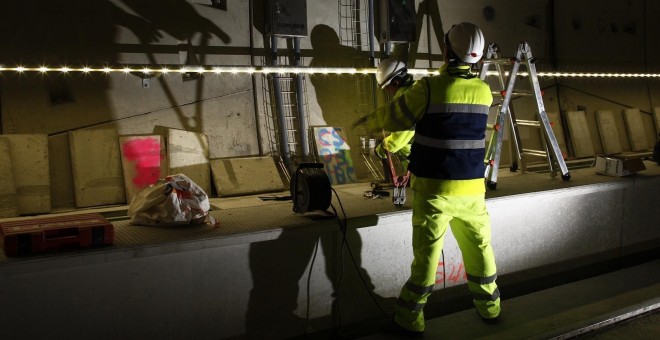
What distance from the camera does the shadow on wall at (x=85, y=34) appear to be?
4773 millimetres

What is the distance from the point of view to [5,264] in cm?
284

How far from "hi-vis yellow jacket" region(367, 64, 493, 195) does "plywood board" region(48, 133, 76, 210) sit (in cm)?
317

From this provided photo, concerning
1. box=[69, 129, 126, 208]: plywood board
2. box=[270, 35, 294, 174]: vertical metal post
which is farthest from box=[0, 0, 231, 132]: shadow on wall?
box=[270, 35, 294, 174]: vertical metal post

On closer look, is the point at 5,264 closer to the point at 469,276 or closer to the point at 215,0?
the point at 469,276

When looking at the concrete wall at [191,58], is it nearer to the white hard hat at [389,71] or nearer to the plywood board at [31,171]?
the plywood board at [31,171]

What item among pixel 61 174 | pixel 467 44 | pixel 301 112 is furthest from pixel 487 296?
pixel 61 174

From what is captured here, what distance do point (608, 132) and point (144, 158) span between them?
6.97m

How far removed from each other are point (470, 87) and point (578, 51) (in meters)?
5.71

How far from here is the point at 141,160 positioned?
5.18 m

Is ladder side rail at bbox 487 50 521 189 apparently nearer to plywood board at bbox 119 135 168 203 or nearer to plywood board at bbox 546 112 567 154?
plywood board at bbox 546 112 567 154

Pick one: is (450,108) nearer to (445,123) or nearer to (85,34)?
(445,123)

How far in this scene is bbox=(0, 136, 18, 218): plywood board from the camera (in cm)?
452

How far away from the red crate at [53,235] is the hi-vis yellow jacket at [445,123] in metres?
1.92

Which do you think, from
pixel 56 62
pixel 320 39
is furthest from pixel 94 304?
pixel 320 39
